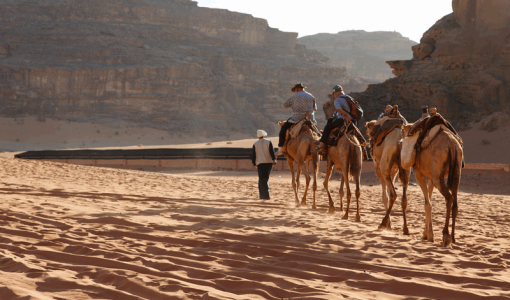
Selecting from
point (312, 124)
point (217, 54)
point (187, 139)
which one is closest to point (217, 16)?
point (217, 54)

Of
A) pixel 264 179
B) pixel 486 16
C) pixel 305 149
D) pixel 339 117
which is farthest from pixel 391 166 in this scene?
pixel 486 16

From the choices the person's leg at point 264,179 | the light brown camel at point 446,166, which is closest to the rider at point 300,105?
the person's leg at point 264,179

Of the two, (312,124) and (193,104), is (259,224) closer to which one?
(312,124)

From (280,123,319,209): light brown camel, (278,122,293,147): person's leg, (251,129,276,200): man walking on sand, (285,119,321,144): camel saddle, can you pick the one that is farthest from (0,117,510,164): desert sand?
(280,123,319,209): light brown camel

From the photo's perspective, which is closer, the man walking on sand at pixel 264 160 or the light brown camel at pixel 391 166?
the light brown camel at pixel 391 166

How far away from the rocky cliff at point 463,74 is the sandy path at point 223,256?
2992 cm

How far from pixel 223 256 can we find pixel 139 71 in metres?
114

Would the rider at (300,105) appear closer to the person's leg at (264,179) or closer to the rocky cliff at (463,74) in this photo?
the person's leg at (264,179)

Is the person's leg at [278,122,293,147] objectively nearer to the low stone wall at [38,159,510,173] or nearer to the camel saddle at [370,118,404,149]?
the camel saddle at [370,118,404,149]

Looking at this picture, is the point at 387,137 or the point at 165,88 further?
the point at 165,88

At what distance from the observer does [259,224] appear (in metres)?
8.66

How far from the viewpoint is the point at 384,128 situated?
→ 9977 mm

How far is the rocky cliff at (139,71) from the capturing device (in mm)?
106750

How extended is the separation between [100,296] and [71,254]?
5.06 feet
